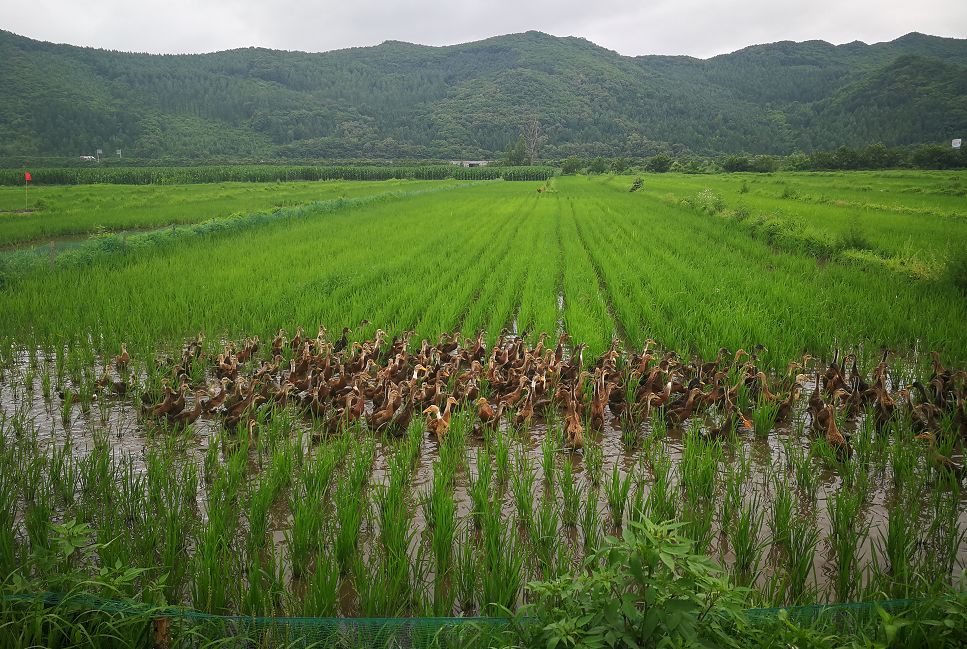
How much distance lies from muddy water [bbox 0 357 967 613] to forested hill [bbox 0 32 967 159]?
70.1 meters

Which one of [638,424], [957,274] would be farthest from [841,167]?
[638,424]

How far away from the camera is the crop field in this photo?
291 cm

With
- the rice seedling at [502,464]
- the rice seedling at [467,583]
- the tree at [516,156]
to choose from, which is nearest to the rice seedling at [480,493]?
the rice seedling at [502,464]

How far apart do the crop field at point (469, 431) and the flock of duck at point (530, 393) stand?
34 millimetres

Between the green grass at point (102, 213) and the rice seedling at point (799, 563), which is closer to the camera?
the rice seedling at point (799, 563)

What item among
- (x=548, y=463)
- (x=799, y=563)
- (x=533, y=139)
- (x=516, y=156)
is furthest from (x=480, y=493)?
(x=533, y=139)

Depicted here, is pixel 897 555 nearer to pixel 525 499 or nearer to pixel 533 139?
pixel 525 499

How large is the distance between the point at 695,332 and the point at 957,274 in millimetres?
4752

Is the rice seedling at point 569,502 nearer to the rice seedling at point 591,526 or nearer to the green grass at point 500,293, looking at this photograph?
the rice seedling at point 591,526

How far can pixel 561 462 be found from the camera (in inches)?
174

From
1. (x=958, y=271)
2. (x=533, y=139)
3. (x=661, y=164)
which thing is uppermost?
(x=533, y=139)

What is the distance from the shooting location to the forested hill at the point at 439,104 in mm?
79375

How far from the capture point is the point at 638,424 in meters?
4.93

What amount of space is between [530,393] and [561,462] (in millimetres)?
688
